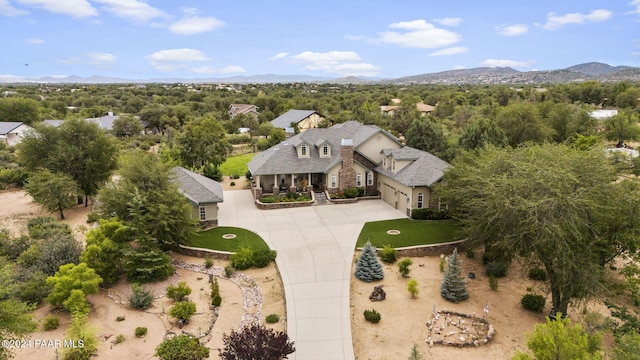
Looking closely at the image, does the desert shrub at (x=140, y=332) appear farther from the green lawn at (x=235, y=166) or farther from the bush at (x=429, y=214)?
the green lawn at (x=235, y=166)

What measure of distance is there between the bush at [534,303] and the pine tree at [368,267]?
717cm

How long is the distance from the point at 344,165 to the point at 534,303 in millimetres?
18633

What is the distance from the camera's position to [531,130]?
4625 centimetres

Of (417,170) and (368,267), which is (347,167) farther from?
(368,267)

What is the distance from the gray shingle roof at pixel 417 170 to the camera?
29031 millimetres

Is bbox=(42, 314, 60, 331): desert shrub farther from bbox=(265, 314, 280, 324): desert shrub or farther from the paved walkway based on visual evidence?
the paved walkway

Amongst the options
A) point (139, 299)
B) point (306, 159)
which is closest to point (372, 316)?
point (139, 299)

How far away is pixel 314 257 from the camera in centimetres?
2283

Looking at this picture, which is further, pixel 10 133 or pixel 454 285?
pixel 10 133

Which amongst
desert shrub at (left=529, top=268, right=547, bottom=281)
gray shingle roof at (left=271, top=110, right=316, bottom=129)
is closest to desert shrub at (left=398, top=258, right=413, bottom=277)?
desert shrub at (left=529, top=268, right=547, bottom=281)

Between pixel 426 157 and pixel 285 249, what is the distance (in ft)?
49.2

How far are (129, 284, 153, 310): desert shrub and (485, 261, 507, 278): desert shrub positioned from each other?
18503 millimetres

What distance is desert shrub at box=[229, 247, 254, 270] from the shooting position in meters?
22.2

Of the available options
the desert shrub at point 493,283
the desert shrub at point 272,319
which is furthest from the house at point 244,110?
the desert shrub at point 272,319
